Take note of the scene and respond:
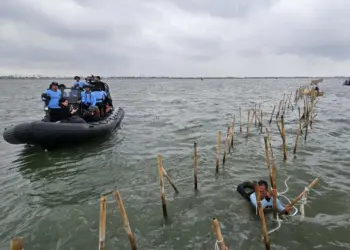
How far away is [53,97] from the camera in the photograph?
12742 millimetres

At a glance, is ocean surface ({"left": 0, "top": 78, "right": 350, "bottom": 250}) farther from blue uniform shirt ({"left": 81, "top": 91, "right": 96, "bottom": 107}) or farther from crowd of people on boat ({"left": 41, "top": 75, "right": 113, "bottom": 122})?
blue uniform shirt ({"left": 81, "top": 91, "right": 96, "bottom": 107})

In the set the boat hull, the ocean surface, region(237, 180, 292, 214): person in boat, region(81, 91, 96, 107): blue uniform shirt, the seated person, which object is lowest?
the ocean surface

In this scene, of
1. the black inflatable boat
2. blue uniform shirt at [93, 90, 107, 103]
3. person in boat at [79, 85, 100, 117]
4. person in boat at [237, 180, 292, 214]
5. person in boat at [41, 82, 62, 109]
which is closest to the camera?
person in boat at [237, 180, 292, 214]

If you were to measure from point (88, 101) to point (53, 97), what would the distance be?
2105 millimetres

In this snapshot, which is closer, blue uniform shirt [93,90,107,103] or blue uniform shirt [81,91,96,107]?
blue uniform shirt [81,91,96,107]

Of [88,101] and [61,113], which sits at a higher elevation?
[88,101]

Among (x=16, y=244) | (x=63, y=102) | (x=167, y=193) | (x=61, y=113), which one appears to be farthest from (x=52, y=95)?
(x=16, y=244)

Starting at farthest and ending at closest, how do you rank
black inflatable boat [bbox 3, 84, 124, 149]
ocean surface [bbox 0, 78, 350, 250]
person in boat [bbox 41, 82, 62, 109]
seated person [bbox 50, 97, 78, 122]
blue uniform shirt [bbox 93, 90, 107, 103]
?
blue uniform shirt [bbox 93, 90, 107, 103]
seated person [bbox 50, 97, 78, 122]
person in boat [bbox 41, 82, 62, 109]
black inflatable boat [bbox 3, 84, 124, 149]
ocean surface [bbox 0, 78, 350, 250]

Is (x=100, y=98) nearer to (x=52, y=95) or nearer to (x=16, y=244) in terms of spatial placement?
(x=52, y=95)

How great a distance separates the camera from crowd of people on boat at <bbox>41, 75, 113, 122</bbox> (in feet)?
42.0

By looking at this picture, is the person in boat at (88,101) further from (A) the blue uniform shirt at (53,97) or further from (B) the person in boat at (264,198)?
(B) the person in boat at (264,198)

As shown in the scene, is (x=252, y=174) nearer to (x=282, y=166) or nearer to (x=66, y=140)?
(x=282, y=166)

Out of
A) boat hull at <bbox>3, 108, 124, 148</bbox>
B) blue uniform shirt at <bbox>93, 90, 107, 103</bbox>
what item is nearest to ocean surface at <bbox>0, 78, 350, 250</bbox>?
boat hull at <bbox>3, 108, 124, 148</bbox>

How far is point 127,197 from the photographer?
8508 mm
